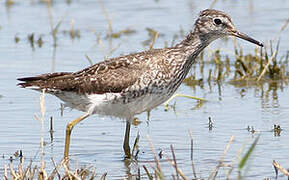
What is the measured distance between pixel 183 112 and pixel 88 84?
90.6 inches

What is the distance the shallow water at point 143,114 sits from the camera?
366 inches

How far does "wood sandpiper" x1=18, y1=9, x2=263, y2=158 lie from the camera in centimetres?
893

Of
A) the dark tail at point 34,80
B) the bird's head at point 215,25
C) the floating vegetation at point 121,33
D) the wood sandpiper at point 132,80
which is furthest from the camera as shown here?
the floating vegetation at point 121,33

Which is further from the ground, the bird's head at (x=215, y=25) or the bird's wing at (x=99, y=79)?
the bird's head at (x=215, y=25)

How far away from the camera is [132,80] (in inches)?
352

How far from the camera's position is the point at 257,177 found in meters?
8.28

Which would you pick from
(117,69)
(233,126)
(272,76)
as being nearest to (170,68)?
(117,69)

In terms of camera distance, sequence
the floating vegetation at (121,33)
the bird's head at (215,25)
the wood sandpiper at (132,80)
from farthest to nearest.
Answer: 1. the floating vegetation at (121,33)
2. the bird's head at (215,25)
3. the wood sandpiper at (132,80)

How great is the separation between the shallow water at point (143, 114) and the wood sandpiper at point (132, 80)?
645 mm

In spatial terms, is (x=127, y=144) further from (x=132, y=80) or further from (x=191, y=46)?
(x=191, y=46)

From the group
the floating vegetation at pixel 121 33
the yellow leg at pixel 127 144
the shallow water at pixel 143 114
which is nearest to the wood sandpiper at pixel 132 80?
the yellow leg at pixel 127 144

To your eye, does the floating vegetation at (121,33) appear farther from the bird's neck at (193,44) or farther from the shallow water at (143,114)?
the bird's neck at (193,44)

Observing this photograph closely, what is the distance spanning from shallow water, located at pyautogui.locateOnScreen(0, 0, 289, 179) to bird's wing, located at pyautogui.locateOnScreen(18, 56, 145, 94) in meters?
0.82

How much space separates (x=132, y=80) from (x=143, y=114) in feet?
6.99
